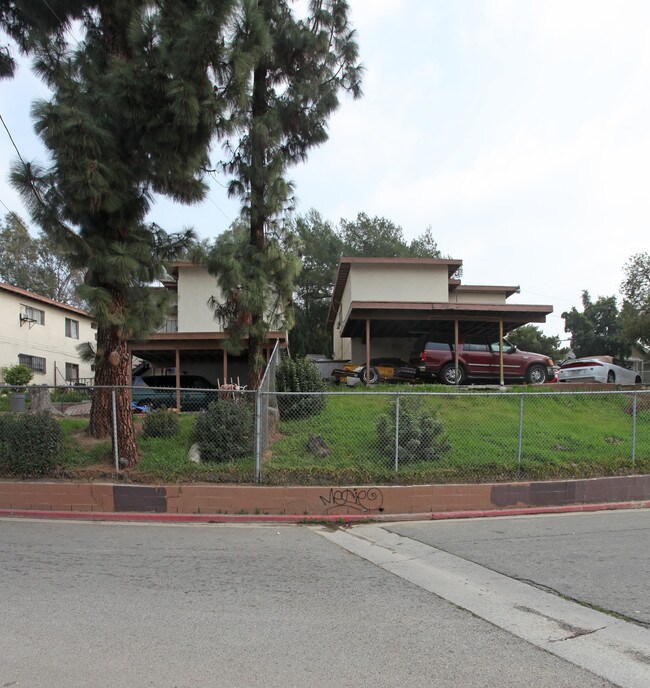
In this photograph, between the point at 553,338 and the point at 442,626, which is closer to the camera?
the point at 442,626

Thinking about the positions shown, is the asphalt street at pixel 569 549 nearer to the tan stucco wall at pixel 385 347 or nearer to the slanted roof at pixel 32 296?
the tan stucco wall at pixel 385 347

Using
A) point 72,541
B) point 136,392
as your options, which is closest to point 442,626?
point 72,541

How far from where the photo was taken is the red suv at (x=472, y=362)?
17188 millimetres

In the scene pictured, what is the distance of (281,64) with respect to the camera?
12.4 metres

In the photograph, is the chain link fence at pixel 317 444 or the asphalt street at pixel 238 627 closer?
the asphalt street at pixel 238 627

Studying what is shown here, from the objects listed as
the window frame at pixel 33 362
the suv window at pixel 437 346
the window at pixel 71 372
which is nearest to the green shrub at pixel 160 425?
the suv window at pixel 437 346

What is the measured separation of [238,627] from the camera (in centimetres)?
427

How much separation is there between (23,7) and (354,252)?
3130 centimetres

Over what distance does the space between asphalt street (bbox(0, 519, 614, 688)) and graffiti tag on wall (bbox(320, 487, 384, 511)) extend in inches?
97.2

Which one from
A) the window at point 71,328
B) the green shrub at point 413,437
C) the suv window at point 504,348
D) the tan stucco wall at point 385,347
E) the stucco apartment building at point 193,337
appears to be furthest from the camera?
the window at point 71,328

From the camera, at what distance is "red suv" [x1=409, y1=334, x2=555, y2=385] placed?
17.2 metres

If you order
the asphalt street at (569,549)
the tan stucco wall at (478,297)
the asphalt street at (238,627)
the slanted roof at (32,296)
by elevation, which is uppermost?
the slanted roof at (32,296)

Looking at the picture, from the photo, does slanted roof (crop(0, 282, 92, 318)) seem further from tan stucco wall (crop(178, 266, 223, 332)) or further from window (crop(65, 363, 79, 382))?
tan stucco wall (crop(178, 266, 223, 332))

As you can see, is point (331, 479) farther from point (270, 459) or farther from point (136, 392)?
point (136, 392)
